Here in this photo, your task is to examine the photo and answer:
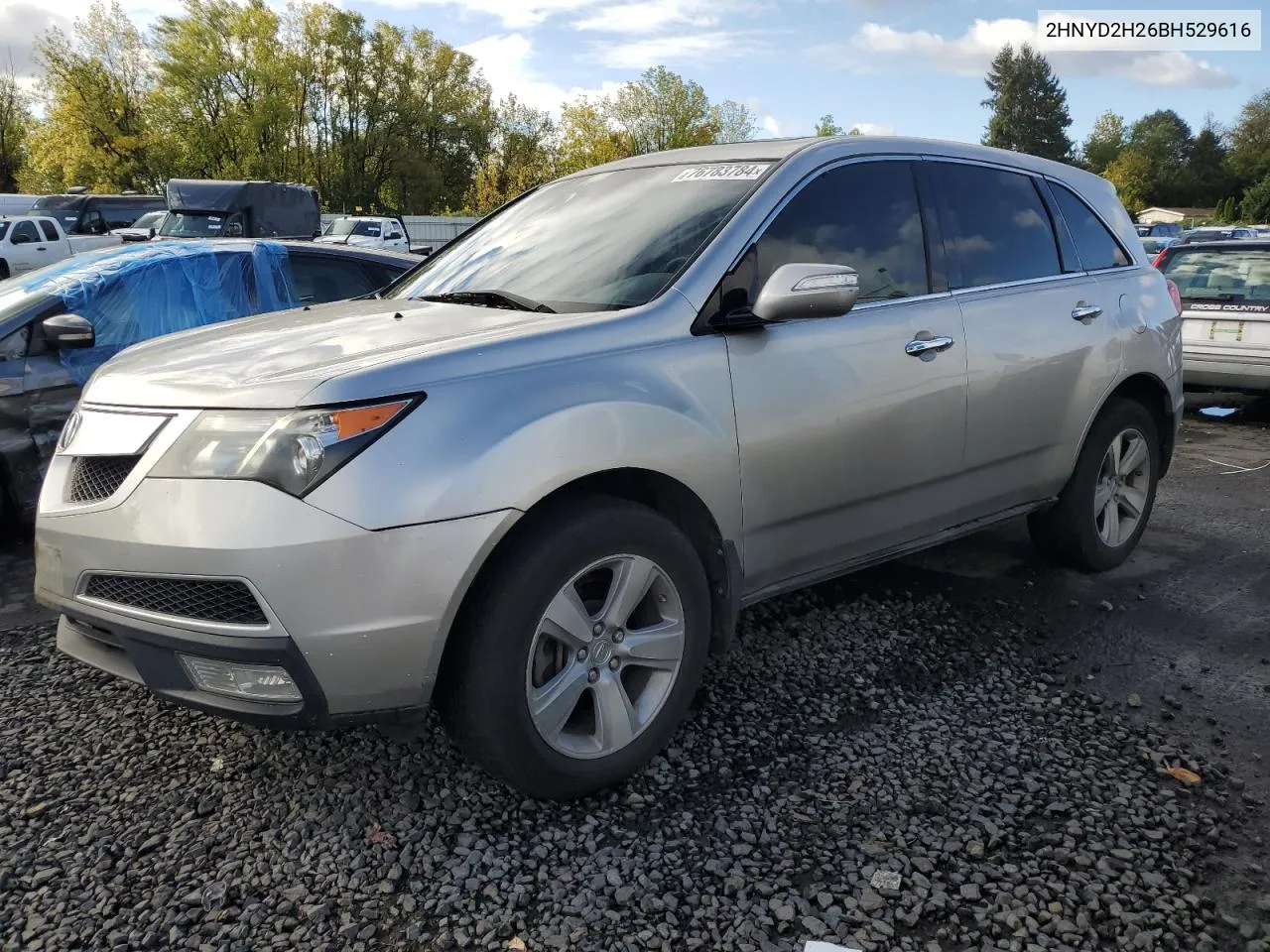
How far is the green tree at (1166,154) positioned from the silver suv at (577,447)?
104854mm

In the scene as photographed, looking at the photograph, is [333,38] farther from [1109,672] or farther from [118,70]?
[1109,672]

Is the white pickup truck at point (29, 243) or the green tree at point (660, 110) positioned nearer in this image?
the white pickup truck at point (29, 243)

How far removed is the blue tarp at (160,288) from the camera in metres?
5.36

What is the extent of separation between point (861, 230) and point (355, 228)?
25629mm

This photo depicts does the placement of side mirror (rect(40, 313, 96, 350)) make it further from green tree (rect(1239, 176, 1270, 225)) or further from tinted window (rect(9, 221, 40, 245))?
green tree (rect(1239, 176, 1270, 225))

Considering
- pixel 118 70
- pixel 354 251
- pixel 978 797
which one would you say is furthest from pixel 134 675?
pixel 118 70

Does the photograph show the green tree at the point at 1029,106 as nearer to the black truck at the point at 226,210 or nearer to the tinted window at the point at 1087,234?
the black truck at the point at 226,210

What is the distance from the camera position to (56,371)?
5070 millimetres

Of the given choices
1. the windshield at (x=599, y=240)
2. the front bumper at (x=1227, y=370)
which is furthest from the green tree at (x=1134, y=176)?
the windshield at (x=599, y=240)

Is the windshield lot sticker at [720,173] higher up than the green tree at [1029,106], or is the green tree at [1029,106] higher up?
the green tree at [1029,106]

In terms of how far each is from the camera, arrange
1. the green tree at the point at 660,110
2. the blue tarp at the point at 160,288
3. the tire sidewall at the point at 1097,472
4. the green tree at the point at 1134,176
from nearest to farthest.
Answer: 1. the tire sidewall at the point at 1097,472
2. the blue tarp at the point at 160,288
3. the green tree at the point at 660,110
4. the green tree at the point at 1134,176

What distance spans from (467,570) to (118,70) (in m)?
53.3

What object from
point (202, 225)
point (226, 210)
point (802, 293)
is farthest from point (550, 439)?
point (202, 225)

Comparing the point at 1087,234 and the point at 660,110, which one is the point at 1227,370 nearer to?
the point at 1087,234
